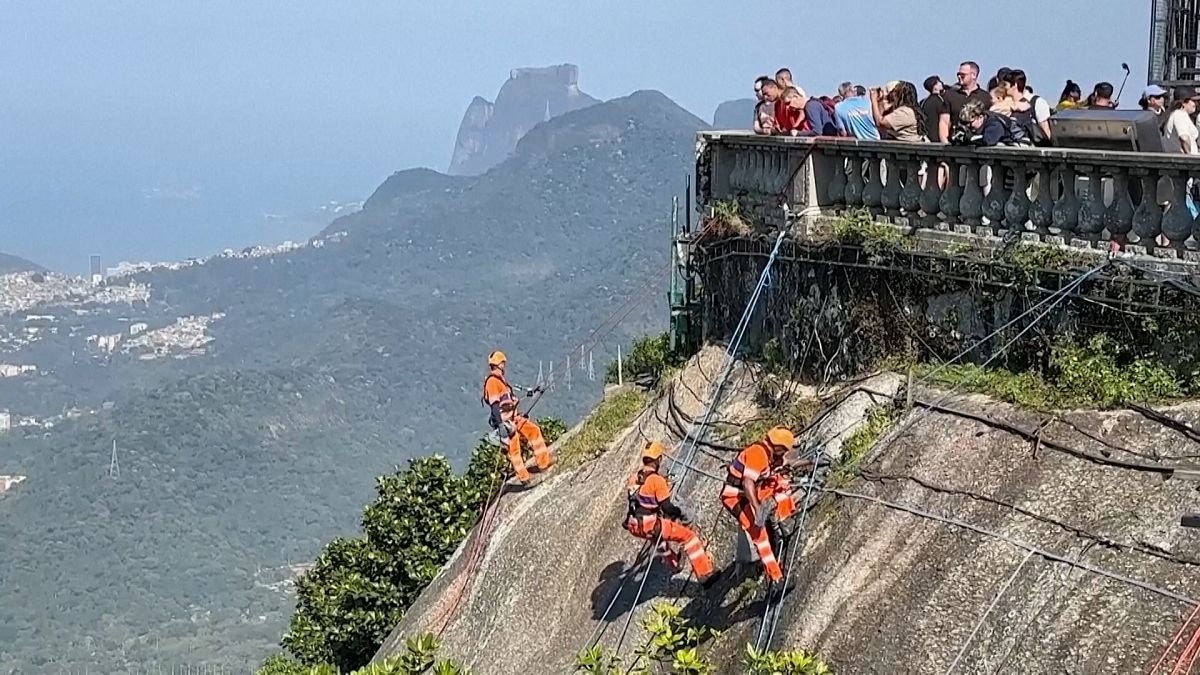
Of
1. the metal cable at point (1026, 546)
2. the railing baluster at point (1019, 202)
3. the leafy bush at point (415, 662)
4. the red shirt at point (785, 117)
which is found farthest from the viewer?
the red shirt at point (785, 117)

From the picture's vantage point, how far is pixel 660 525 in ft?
40.0

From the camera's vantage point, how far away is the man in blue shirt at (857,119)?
14094mm

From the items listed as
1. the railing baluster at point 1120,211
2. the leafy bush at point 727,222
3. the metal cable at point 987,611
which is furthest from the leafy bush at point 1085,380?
the leafy bush at point 727,222

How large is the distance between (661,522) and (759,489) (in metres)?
1.34

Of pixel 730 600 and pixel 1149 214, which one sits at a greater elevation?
pixel 1149 214

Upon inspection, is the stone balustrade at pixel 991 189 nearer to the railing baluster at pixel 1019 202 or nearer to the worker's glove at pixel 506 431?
the railing baluster at pixel 1019 202

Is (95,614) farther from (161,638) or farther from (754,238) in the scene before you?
(754,238)

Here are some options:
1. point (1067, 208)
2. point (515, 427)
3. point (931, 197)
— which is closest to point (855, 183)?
point (931, 197)

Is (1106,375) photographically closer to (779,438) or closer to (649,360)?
(779,438)

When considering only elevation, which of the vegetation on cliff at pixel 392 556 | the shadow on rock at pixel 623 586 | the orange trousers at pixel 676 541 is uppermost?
the orange trousers at pixel 676 541

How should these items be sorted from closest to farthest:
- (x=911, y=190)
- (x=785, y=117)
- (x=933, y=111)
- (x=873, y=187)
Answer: (x=911, y=190) → (x=873, y=187) → (x=933, y=111) → (x=785, y=117)

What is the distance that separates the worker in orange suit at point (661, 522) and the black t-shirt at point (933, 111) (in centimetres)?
380

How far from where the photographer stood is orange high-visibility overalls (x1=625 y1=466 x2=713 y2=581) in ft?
39.6

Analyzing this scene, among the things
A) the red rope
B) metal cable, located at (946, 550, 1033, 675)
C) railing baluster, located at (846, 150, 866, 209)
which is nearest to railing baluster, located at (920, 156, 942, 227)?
railing baluster, located at (846, 150, 866, 209)
